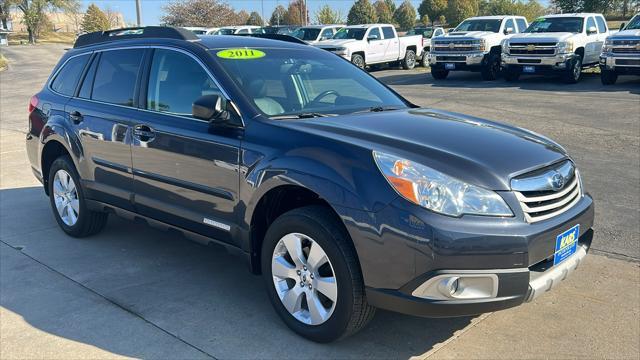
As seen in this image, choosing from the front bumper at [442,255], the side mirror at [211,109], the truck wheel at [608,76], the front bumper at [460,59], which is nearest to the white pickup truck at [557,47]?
the truck wheel at [608,76]

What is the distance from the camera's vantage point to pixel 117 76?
4969 millimetres

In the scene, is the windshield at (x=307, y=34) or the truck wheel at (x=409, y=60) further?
the windshield at (x=307, y=34)

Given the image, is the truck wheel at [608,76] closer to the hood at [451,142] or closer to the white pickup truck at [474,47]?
the white pickup truck at [474,47]

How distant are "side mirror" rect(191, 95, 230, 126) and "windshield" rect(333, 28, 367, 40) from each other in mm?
20153

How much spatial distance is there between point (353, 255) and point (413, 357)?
0.70 m

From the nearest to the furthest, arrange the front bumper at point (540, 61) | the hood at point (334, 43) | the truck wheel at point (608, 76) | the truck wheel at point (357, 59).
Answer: the truck wheel at point (608, 76) < the front bumper at point (540, 61) < the hood at point (334, 43) < the truck wheel at point (357, 59)

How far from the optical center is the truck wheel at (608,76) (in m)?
16.7

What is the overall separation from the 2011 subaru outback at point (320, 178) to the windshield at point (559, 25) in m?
15.2

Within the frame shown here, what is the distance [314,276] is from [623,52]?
1515 centimetres

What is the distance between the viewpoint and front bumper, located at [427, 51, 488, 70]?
19.1 m

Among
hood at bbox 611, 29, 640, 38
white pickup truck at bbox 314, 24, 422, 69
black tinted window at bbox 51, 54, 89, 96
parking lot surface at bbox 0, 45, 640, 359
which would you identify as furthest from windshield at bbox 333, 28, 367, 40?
black tinted window at bbox 51, 54, 89, 96

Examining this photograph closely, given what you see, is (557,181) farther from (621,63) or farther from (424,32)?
(424,32)

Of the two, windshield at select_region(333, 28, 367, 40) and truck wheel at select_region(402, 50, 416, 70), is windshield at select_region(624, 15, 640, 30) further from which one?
truck wheel at select_region(402, 50, 416, 70)

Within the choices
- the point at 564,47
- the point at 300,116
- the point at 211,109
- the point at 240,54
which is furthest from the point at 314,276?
the point at 564,47
